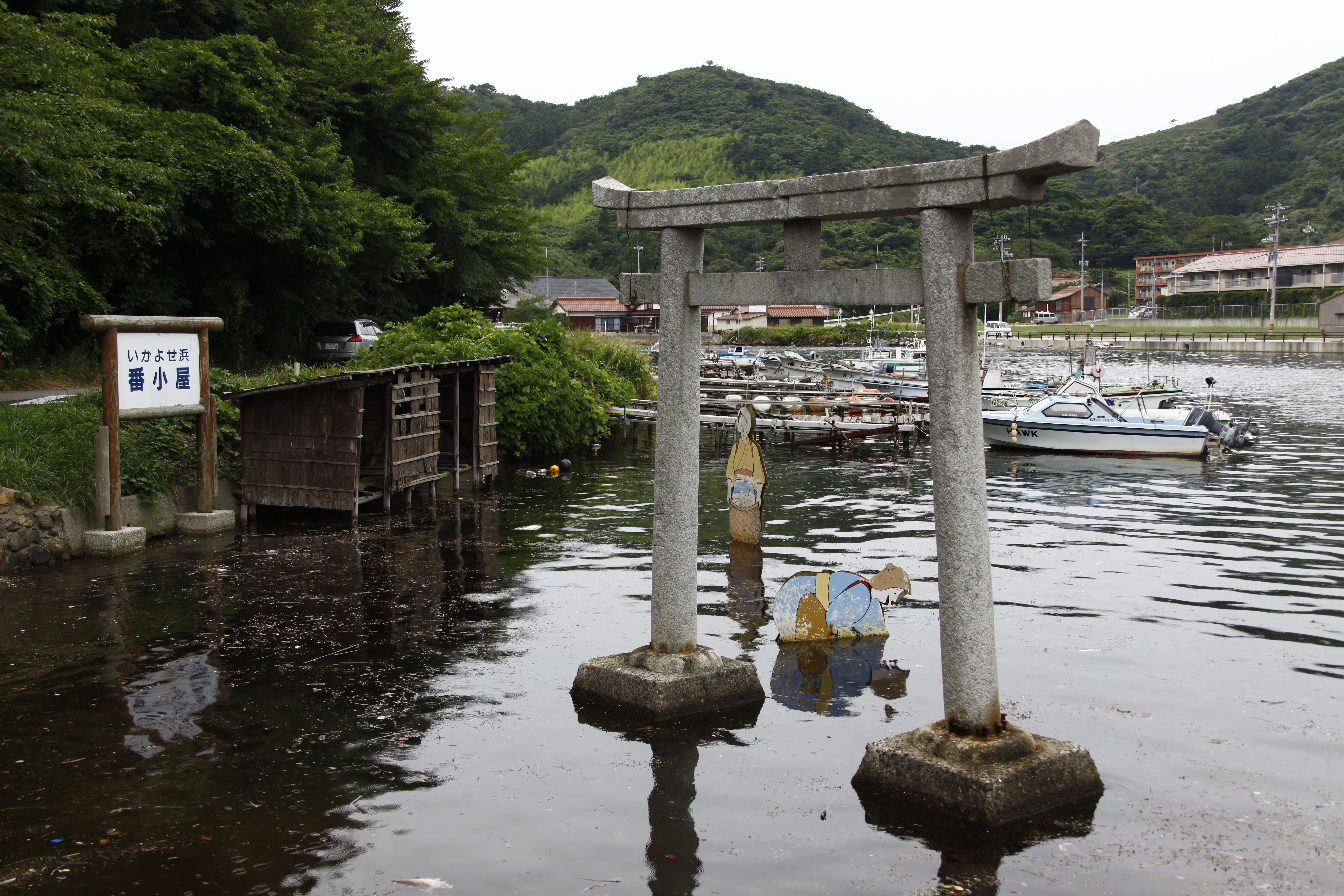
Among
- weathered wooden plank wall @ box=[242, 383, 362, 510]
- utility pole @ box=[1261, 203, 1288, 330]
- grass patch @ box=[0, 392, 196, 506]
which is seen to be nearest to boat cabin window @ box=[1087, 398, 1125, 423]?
weathered wooden plank wall @ box=[242, 383, 362, 510]

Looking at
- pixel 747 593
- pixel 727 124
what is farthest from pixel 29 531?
pixel 727 124

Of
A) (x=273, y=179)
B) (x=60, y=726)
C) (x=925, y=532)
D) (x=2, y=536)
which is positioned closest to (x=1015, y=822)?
(x=60, y=726)

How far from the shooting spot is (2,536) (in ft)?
40.3

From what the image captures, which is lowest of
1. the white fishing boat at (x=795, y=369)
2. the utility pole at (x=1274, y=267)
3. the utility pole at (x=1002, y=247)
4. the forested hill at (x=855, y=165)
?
the white fishing boat at (x=795, y=369)

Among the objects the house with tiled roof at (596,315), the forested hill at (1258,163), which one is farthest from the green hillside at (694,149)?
the forested hill at (1258,163)

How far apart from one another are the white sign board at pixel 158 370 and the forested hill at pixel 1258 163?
130m

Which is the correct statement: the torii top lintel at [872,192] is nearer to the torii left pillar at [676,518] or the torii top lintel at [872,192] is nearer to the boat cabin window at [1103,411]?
the torii left pillar at [676,518]

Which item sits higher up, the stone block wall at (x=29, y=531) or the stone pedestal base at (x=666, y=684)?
the stone block wall at (x=29, y=531)

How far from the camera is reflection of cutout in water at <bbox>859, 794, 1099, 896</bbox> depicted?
18.0 ft

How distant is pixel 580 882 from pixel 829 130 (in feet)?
445

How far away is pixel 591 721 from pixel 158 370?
882 cm

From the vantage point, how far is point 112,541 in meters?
12.9

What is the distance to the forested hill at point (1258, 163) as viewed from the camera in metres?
125

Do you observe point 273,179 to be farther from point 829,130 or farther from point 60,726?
point 829,130
